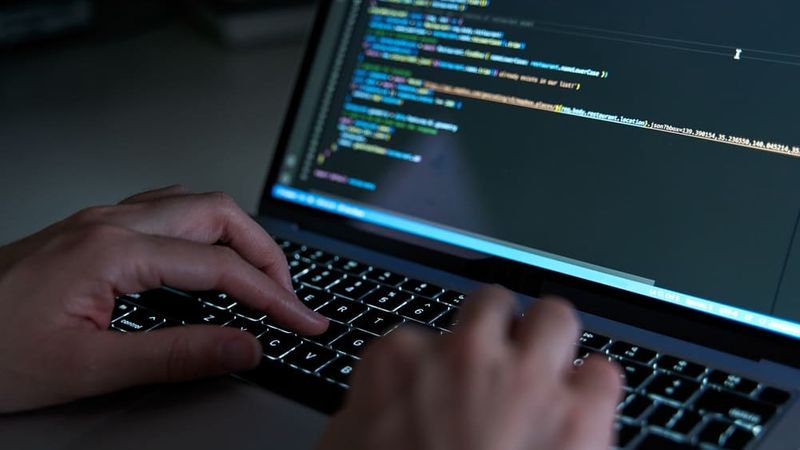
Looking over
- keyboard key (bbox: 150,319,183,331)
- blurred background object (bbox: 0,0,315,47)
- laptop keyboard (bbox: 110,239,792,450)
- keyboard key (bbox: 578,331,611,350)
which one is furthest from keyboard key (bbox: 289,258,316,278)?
blurred background object (bbox: 0,0,315,47)

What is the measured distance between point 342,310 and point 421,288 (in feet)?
0.22

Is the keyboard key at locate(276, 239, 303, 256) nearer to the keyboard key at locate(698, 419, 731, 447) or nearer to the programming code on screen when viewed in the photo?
the programming code on screen

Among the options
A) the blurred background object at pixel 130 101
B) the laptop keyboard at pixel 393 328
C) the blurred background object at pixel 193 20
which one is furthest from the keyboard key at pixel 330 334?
the blurred background object at pixel 193 20

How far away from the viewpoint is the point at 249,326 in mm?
614

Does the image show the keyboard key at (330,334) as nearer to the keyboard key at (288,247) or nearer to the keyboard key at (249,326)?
the keyboard key at (249,326)

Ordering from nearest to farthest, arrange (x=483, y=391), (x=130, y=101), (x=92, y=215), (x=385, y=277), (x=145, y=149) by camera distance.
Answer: (x=483, y=391)
(x=92, y=215)
(x=385, y=277)
(x=145, y=149)
(x=130, y=101)

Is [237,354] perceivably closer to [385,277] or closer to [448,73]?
[385,277]

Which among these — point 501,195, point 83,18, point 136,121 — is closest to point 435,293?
point 501,195

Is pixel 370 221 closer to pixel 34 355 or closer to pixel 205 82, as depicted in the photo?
pixel 34 355

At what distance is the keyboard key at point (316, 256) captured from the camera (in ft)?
2.35

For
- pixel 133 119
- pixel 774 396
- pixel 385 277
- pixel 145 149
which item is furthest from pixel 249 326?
pixel 133 119

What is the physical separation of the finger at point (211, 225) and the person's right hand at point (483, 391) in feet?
0.78

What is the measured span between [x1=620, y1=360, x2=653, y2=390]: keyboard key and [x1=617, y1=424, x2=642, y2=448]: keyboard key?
0.14ft

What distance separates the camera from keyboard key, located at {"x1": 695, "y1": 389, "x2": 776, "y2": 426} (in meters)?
0.49
